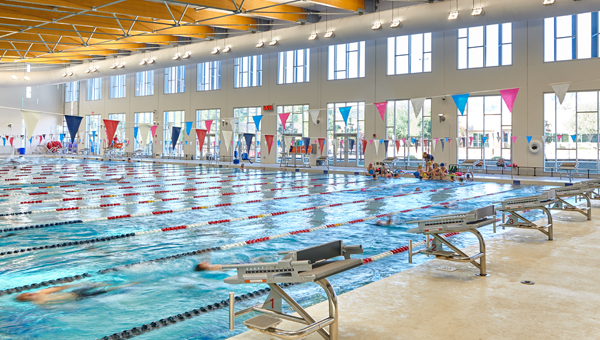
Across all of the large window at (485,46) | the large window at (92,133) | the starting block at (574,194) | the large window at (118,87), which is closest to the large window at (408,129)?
the large window at (485,46)

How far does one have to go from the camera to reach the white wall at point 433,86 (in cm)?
1673

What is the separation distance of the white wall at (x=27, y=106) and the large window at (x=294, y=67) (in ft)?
66.6

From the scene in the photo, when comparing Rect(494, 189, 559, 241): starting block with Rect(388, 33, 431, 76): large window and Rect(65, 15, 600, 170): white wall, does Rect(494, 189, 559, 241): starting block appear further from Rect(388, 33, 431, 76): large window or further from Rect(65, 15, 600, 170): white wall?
Rect(388, 33, 431, 76): large window

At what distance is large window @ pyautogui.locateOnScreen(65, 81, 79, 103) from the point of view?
36219 mm

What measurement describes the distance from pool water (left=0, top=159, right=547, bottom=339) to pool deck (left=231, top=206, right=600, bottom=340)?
48 centimetres

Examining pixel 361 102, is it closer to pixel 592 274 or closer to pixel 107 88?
pixel 592 274

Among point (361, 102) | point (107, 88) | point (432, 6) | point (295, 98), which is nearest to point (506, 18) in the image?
point (432, 6)

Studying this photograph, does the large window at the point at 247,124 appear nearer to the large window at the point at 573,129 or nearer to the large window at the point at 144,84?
the large window at the point at 144,84

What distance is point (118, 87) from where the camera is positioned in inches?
1293

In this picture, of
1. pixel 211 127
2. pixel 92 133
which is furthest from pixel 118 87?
pixel 211 127

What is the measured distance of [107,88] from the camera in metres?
33.6

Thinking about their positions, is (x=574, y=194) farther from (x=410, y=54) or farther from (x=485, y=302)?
(x=410, y=54)

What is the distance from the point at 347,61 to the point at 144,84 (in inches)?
640

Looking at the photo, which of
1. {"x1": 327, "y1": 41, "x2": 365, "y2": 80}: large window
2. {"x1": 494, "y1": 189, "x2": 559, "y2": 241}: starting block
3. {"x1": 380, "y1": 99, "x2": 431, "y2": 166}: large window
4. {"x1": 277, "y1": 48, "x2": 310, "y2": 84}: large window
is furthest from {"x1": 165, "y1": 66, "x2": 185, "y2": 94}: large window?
{"x1": 494, "y1": 189, "x2": 559, "y2": 241}: starting block
